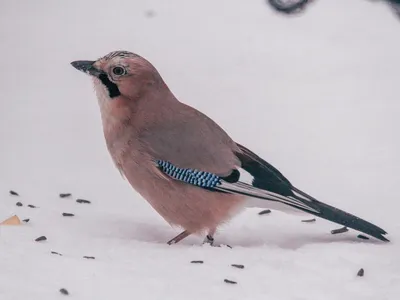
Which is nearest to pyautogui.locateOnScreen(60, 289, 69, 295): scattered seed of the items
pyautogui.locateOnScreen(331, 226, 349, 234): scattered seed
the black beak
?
the black beak

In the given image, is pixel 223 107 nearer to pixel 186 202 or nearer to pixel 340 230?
pixel 340 230

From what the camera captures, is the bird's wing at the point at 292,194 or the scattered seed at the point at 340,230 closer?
the bird's wing at the point at 292,194

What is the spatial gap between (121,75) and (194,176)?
19.4 inches

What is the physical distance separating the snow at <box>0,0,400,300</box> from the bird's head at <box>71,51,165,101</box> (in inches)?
22.3

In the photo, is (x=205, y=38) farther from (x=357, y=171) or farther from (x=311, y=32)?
(x=357, y=171)

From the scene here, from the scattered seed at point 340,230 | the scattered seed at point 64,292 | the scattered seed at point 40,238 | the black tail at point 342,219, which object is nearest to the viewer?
the scattered seed at point 64,292

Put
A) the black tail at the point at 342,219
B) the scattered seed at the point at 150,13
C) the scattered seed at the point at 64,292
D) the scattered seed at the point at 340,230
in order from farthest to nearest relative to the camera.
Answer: the scattered seed at the point at 150,13
the scattered seed at the point at 340,230
the black tail at the point at 342,219
the scattered seed at the point at 64,292

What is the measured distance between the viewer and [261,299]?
3201 millimetres

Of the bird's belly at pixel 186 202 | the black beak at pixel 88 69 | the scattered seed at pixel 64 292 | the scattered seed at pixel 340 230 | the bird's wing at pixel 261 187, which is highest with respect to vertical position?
the black beak at pixel 88 69

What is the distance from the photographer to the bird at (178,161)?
12.8ft

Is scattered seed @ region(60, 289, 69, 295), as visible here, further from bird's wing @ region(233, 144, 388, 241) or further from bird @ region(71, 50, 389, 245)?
bird's wing @ region(233, 144, 388, 241)

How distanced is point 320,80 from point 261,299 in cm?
252

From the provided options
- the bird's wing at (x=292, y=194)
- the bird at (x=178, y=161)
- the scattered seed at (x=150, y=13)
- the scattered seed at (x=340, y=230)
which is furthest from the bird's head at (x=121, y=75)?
the scattered seed at (x=150, y=13)

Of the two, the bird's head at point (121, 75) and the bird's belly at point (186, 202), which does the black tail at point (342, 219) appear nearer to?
the bird's belly at point (186, 202)
